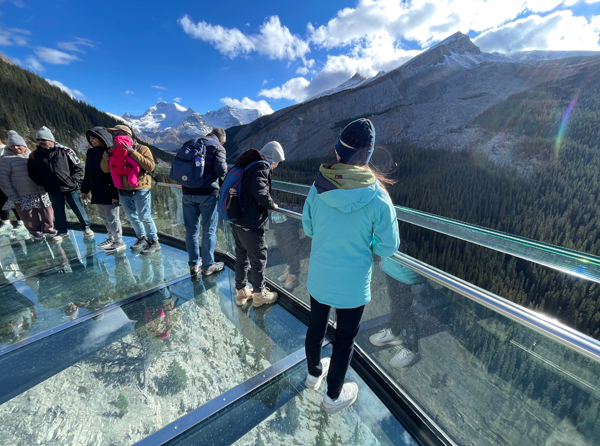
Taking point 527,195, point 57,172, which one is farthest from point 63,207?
point 527,195

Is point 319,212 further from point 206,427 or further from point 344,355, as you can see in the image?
point 206,427

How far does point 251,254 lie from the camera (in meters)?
2.17

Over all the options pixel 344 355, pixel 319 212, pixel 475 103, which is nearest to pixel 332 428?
pixel 344 355

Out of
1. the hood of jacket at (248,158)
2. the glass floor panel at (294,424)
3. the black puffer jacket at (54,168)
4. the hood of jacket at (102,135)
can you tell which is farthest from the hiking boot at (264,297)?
the black puffer jacket at (54,168)

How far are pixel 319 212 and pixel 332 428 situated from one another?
45.5 inches

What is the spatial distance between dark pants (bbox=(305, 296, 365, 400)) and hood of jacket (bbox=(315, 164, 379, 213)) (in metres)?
0.55

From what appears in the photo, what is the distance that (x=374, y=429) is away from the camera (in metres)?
1.40

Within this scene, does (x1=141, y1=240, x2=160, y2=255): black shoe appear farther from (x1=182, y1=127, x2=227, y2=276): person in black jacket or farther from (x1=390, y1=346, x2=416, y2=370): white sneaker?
(x1=390, y1=346, x2=416, y2=370): white sneaker

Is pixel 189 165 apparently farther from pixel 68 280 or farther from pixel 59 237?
pixel 59 237

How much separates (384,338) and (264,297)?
1096 mm

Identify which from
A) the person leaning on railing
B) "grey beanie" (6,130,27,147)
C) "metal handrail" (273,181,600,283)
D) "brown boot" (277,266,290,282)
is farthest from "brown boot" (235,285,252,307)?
"grey beanie" (6,130,27,147)

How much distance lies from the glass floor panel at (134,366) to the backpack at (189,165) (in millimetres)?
1085

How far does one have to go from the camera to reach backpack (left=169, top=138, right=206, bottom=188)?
225cm

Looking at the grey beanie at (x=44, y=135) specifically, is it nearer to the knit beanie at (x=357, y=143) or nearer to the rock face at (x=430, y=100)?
the knit beanie at (x=357, y=143)
